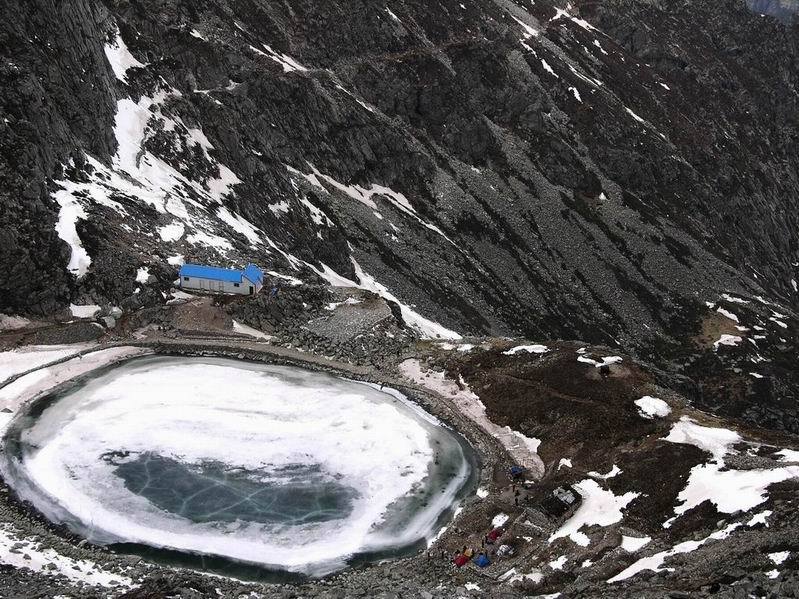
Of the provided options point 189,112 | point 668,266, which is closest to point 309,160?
point 189,112

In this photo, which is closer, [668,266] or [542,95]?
[668,266]

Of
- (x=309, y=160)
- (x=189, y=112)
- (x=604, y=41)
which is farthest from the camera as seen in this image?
(x=604, y=41)

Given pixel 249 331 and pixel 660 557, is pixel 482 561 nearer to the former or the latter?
pixel 660 557

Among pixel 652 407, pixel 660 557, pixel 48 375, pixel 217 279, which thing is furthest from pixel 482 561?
pixel 48 375

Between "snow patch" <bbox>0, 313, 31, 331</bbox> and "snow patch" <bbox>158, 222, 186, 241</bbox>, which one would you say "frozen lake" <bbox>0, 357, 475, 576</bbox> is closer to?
"snow patch" <bbox>0, 313, 31, 331</bbox>

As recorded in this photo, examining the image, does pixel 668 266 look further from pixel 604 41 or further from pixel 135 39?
pixel 135 39

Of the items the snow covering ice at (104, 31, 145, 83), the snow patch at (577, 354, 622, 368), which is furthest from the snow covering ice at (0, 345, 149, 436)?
the snow covering ice at (104, 31, 145, 83)

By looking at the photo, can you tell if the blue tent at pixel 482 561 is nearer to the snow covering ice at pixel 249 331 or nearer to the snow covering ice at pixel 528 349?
the snow covering ice at pixel 528 349
